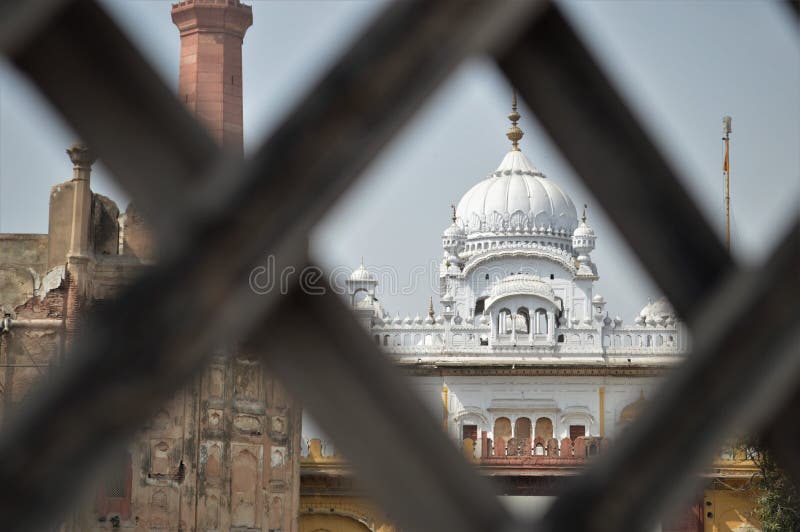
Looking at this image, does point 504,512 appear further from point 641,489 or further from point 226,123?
point 226,123

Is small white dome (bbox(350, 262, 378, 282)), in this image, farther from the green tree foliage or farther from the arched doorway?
the green tree foliage

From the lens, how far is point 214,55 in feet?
51.7

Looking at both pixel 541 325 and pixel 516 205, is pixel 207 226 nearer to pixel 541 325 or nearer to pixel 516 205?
pixel 541 325

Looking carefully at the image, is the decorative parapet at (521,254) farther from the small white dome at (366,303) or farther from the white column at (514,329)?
the small white dome at (366,303)

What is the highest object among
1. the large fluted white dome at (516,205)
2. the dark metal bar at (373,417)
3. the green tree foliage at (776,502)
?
the large fluted white dome at (516,205)

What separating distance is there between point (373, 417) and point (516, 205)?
84.3ft

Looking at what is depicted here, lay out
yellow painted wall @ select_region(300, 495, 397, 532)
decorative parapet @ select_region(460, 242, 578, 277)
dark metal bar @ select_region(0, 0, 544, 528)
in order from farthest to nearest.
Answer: decorative parapet @ select_region(460, 242, 578, 277)
yellow painted wall @ select_region(300, 495, 397, 532)
dark metal bar @ select_region(0, 0, 544, 528)

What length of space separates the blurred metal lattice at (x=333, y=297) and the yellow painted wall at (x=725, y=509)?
1728 centimetres

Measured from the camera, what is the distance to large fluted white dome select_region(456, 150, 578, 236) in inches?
1025

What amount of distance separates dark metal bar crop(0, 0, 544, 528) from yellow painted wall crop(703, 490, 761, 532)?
17.4 meters

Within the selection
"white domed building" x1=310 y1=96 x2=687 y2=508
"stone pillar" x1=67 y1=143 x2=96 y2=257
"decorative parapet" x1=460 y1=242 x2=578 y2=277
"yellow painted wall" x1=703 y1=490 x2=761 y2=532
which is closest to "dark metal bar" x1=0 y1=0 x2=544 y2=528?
"stone pillar" x1=67 y1=143 x2=96 y2=257

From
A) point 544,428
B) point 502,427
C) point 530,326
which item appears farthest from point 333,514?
point 530,326

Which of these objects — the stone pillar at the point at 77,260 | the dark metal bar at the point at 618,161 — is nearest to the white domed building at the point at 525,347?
the stone pillar at the point at 77,260

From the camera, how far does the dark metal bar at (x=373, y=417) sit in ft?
2.16
